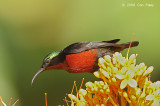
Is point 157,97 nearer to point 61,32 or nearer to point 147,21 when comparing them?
point 147,21

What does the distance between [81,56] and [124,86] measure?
1222 mm

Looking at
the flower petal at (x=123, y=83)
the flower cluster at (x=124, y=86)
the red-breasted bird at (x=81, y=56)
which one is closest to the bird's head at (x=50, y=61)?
the red-breasted bird at (x=81, y=56)

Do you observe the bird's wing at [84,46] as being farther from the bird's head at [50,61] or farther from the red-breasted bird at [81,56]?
the bird's head at [50,61]

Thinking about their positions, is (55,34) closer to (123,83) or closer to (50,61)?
(50,61)

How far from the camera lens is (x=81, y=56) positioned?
9.32 feet

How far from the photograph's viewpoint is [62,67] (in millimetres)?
2945

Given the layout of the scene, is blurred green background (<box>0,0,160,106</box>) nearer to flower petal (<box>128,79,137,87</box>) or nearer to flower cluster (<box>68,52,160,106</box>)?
flower cluster (<box>68,52,160,106</box>)

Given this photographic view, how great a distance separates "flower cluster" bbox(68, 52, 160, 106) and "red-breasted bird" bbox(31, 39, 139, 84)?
2.73 feet

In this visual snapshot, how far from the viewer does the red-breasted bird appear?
109 inches

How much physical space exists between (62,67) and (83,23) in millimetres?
918

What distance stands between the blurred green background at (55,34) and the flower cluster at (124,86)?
51.9 inches

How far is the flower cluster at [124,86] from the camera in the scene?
168cm

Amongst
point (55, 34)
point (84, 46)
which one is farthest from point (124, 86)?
point (55, 34)

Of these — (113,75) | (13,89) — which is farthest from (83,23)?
(113,75)
